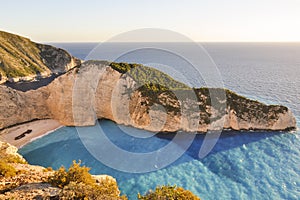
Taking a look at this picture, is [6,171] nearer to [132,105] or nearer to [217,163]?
[217,163]

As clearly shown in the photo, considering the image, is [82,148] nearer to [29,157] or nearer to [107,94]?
[29,157]

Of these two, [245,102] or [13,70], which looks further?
[13,70]

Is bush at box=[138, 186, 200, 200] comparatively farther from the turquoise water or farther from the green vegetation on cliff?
the green vegetation on cliff

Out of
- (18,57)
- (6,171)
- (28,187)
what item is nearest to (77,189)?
(28,187)

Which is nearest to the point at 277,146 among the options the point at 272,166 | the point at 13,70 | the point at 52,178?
the point at 272,166


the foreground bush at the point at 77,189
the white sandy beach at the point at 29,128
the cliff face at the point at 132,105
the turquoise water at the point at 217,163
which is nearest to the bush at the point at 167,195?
the foreground bush at the point at 77,189
